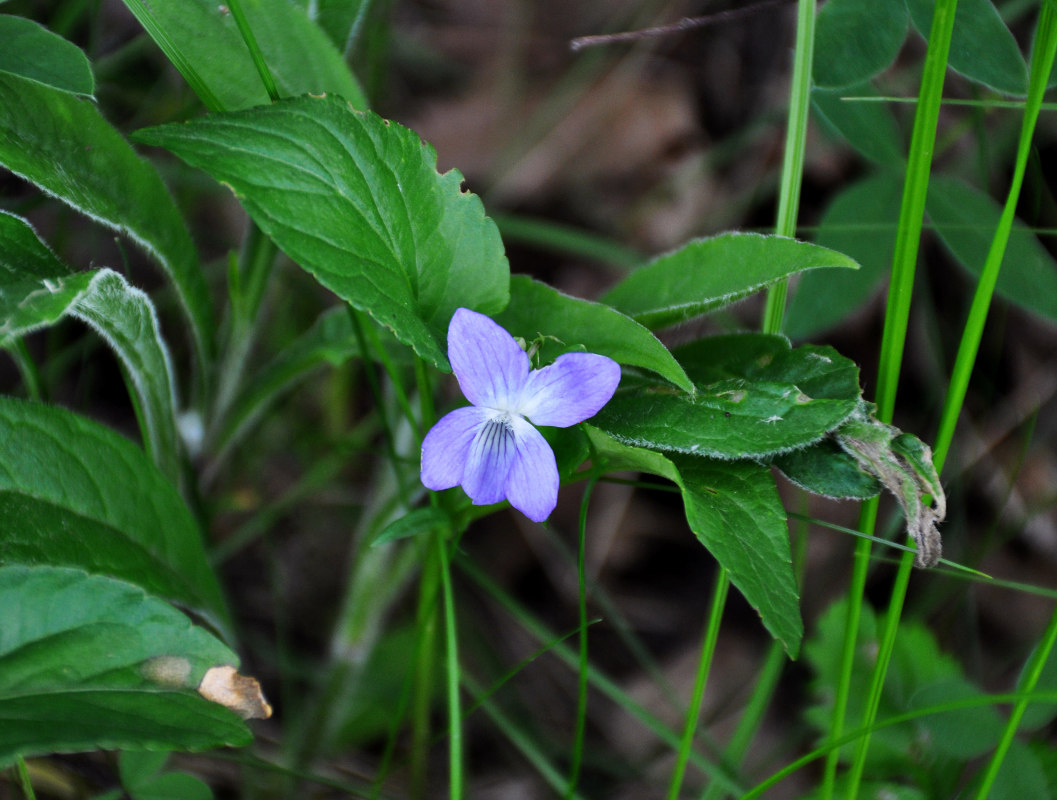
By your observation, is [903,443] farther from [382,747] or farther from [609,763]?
[382,747]

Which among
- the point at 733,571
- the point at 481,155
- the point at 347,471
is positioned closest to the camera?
the point at 733,571

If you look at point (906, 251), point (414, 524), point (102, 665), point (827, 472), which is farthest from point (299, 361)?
point (906, 251)

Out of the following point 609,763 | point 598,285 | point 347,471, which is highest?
point 598,285

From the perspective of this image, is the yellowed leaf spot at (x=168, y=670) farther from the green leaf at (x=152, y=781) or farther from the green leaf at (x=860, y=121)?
the green leaf at (x=860, y=121)

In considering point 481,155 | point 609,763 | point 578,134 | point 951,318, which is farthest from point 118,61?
point 951,318

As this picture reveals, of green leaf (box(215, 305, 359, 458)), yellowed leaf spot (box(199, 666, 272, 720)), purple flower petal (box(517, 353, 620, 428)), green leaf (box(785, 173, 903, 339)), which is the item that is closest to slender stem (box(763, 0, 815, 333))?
purple flower petal (box(517, 353, 620, 428))
